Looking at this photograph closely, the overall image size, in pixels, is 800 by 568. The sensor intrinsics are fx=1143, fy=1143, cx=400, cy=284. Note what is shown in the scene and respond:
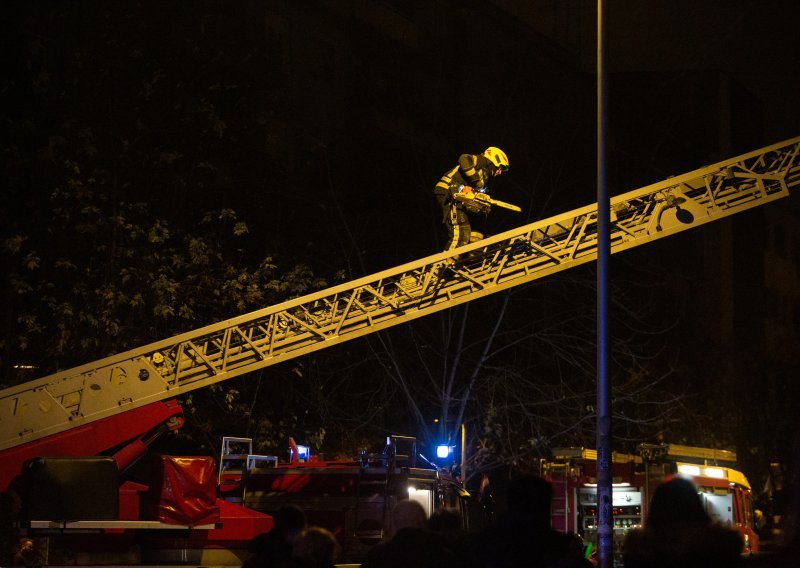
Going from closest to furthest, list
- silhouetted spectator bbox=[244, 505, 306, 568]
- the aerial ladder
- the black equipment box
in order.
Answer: silhouetted spectator bbox=[244, 505, 306, 568]
the black equipment box
the aerial ladder

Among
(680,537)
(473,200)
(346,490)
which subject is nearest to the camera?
(680,537)

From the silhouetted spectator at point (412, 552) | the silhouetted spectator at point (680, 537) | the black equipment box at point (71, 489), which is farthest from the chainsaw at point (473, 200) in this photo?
the silhouetted spectator at point (680, 537)

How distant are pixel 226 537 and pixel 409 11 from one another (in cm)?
2476

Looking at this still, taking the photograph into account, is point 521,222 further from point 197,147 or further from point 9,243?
point 9,243

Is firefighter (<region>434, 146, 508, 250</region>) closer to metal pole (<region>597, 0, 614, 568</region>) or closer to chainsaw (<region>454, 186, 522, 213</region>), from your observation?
chainsaw (<region>454, 186, 522, 213</region>)

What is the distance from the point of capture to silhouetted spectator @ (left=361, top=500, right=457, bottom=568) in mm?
5777

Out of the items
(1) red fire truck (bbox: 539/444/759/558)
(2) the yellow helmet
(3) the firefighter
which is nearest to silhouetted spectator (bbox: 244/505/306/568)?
(3) the firefighter

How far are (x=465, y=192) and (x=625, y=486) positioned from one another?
9.03 metres

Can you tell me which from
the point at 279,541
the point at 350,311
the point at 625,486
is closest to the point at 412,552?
the point at 279,541

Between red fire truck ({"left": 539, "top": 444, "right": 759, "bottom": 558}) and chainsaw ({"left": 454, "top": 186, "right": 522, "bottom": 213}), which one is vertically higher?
chainsaw ({"left": 454, "top": 186, "right": 522, "bottom": 213})

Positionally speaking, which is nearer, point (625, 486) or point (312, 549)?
point (312, 549)

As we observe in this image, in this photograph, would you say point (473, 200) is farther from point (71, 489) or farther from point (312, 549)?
point (312, 549)

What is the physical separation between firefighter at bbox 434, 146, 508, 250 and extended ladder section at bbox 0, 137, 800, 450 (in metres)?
0.49

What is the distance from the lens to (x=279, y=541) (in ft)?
19.7
